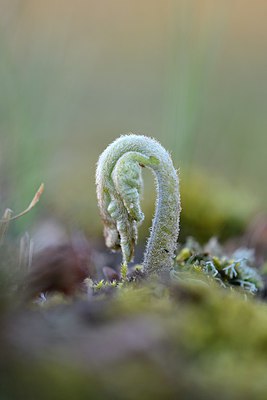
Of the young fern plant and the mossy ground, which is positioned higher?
the young fern plant

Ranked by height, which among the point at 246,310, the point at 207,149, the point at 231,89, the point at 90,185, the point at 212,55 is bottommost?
the point at 246,310

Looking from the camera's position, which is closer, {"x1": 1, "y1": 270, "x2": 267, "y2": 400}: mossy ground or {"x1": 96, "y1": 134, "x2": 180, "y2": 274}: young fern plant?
{"x1": 1, "y1": 270, "x2": 267, "y2": 400}: mossy ground

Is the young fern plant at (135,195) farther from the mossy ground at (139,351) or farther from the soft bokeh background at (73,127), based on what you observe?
the mossy ground at (139,351)

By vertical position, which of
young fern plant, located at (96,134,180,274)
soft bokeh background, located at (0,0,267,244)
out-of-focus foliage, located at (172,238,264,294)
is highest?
soft bokeh background, located at (0,0,267,244)

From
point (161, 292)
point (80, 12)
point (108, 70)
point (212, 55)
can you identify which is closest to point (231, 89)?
point (108, 70)

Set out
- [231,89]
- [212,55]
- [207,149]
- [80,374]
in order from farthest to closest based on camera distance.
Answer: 1. [231,89]
2. [207,149]
3. [212,55]
4. [80,374]

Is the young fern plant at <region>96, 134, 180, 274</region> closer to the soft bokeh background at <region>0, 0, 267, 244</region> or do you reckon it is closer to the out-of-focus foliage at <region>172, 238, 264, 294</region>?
the out-of-focus foliage at <region>172, 238, 264, 294</region>

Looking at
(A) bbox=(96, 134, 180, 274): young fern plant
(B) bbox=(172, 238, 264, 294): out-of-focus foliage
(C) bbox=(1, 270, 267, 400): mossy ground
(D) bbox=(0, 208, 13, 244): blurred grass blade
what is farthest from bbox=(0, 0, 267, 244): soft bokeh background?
(C) bbox=(1, 270, 267, 400): mossy ground

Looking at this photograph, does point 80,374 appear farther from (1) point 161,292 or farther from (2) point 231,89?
(2) point 231,89

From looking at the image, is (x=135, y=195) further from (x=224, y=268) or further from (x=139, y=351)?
(x=139, y=351)

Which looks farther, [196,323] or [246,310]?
[246,310]
